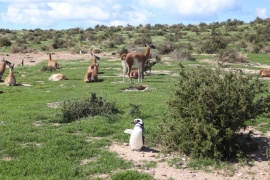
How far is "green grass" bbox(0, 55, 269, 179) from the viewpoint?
870 centimetres

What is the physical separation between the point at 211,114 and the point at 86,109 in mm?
5427

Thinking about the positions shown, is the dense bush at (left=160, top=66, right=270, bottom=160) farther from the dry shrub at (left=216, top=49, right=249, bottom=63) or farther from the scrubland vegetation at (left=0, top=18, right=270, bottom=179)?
the dry shrub at (left=216, top=49, right=249, bottom=63)

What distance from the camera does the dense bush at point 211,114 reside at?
30.9ft

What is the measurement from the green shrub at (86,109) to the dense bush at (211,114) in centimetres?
398

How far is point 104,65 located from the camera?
98.6 feet

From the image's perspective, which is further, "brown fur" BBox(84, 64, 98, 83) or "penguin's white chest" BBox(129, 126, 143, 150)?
"brown fur" BBox(84, 64, 98, 83)

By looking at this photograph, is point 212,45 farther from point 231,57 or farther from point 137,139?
point 137,139

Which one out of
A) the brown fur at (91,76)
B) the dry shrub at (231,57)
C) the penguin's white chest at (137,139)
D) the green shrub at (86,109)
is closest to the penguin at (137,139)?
the penguin's white chest at (137,139)

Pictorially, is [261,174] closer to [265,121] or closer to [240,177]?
[240,177]

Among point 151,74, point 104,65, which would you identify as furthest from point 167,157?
point 104,65

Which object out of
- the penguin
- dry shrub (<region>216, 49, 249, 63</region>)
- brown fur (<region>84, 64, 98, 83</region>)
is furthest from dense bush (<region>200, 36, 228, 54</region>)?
the penguin

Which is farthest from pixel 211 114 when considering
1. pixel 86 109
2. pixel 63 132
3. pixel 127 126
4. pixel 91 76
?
pixel 91 76

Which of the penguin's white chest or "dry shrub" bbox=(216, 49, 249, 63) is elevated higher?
"dry shrub" bbox=(216, 49, 249, 63)

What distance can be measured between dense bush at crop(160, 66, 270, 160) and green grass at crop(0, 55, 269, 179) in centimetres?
108
